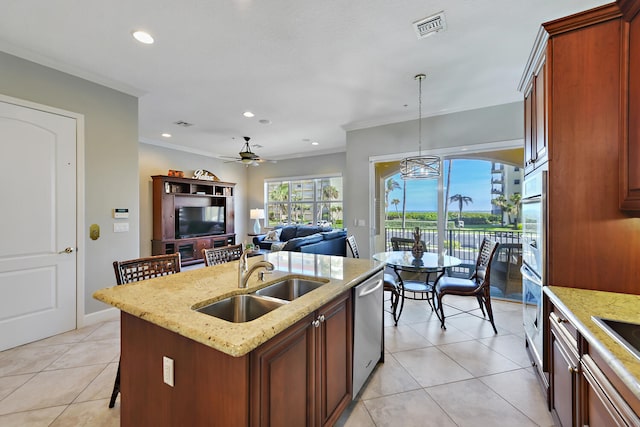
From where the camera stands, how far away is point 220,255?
8.18 ft

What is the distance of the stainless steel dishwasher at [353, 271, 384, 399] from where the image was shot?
1790 millimetres

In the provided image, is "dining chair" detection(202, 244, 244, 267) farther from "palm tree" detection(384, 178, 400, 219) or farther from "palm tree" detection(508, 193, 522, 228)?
"palm tree" detection(508, 193, 522, 228)

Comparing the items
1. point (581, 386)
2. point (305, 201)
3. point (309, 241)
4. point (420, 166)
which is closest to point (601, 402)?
point (581, 386)

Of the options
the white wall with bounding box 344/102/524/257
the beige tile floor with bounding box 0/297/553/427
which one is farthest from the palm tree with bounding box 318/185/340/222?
the beige tile floor with bounding box 0/297/553/427

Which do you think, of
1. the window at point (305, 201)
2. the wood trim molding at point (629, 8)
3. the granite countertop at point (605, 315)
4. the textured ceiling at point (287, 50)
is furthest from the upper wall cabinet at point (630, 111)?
the window at point (305, 201)

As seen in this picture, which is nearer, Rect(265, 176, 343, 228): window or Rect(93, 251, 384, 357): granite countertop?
Rect(93, 251, 384, 357): granite countertop

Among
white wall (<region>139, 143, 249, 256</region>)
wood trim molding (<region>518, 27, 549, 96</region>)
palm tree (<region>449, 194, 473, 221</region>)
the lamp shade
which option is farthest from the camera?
the lamp shade

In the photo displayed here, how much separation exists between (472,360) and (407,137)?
3297 millimetres

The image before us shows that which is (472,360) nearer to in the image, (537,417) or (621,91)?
(537,417)

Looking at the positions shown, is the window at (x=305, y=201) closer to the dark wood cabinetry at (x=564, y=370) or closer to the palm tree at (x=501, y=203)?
the palm tree at (x=501, y=203)

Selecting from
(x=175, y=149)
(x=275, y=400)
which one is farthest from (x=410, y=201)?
(x=175, y=149)

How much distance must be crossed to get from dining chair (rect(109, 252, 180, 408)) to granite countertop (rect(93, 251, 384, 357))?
10.5 inches

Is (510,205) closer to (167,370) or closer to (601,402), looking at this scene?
(601,402)

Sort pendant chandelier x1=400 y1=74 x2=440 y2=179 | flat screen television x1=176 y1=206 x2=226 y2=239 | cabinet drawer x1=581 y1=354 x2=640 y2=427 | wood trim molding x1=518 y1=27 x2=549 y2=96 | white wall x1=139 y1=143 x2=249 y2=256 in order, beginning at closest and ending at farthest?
cabinet drawer x1=581 y1=354 x2=640 y2=427
wood trim molding x1=518 y1=27 x2=549 y2=96
pendant chandelier x1=400 y1=74 x2=440 y2=179
white wall x1=139 y1=143 x2=249 y2=256
flat screen television x1=176 y1=206 x2=226 y2=239
